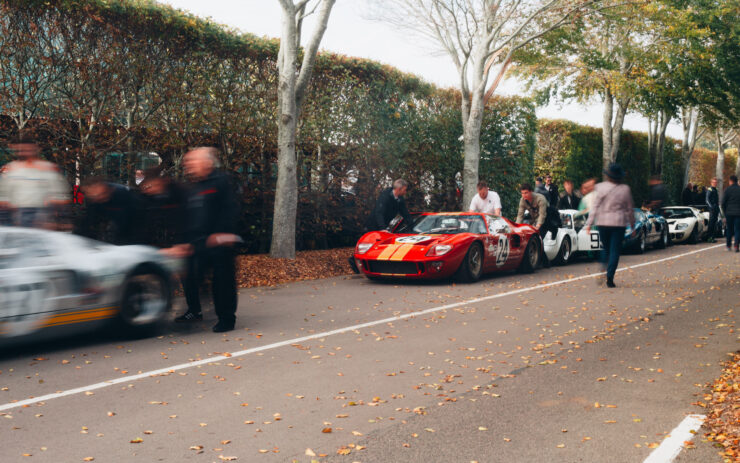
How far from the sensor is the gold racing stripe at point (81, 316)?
6.54 m

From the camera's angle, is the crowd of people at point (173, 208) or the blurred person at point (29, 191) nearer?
the crowd of people at point (173, 208)

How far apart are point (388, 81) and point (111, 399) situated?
46.0 ft

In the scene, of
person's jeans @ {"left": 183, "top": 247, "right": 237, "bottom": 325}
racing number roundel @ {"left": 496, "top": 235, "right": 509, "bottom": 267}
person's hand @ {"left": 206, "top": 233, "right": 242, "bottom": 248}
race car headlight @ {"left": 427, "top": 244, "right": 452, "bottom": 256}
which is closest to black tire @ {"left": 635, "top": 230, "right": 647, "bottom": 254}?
Result: racing number roundel @ {"left": 496, "top": 235, "right": 509, "bottom": 267}

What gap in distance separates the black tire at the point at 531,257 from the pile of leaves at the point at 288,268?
3546mm

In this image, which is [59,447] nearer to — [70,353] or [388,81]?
[70,353]

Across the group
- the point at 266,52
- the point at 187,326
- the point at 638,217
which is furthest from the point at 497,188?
the point at 187,326

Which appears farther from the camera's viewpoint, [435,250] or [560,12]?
[560,12]

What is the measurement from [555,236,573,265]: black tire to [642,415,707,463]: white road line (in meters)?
11.5

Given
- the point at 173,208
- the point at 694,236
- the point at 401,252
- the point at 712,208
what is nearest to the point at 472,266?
the point at 401,252

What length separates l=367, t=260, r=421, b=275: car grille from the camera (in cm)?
1197

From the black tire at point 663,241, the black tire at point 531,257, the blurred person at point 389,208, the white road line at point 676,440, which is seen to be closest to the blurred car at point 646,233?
the black tire at point 663,241

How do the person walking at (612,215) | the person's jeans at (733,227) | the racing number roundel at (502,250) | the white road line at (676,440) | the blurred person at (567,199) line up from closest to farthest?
the white road line at (676,440) < the person walking at (612,215) < the racing number roundel at (502,250) < the person's jeans at (733,227) < the blurred person at (567,199)

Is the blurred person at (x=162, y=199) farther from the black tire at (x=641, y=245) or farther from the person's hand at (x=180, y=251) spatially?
the black tire at (x=641, y=245)

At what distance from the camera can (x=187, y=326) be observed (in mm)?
8211
